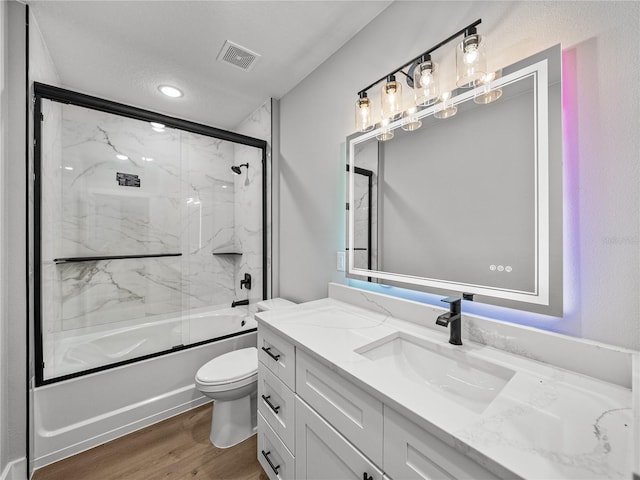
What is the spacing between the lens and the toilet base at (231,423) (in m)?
1.63

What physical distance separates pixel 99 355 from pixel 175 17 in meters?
2.25

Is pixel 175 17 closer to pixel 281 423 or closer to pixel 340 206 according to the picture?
pixel 340 206

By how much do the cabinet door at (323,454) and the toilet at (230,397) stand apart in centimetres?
67

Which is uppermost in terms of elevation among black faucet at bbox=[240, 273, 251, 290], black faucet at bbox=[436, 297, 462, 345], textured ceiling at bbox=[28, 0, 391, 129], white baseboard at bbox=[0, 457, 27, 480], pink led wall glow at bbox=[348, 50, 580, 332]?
textured ceiling at bbox=[28, 0, 391, 129]

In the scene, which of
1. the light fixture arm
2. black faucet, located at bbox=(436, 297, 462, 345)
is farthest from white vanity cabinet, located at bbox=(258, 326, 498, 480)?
the light fixture arm

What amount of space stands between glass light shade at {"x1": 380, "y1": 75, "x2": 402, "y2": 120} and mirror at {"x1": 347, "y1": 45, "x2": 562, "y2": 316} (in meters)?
0.06

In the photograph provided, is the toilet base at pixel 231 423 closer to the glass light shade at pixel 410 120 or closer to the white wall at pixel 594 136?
the white wall at pixel 594 136

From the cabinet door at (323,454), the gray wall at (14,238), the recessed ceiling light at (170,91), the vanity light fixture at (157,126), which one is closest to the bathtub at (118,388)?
the gray wall at (14,238)

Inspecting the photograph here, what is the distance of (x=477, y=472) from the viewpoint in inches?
21.0

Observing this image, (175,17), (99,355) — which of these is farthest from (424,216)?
(99,355)

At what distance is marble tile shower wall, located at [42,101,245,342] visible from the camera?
2.14 meters

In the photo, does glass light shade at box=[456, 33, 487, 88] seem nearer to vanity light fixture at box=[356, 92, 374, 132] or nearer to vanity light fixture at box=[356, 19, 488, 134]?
vanity light fixture at box=[356, 19, 488, 134]

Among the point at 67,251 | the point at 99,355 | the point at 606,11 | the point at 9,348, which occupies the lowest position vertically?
the point at 99,355

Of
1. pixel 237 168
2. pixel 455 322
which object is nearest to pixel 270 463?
pixel 455 322
